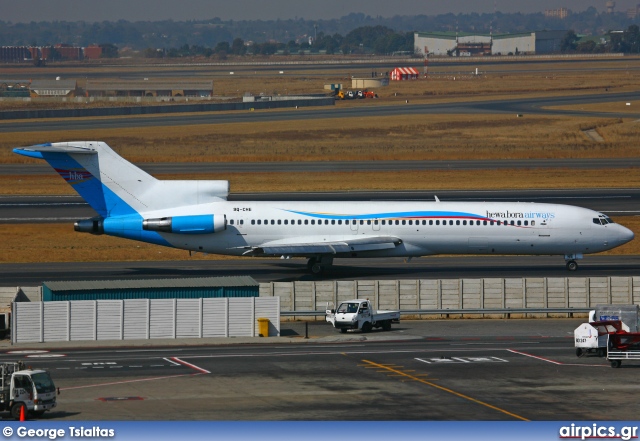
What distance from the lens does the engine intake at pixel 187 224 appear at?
187ft

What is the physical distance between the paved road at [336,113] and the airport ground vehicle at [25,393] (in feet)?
360

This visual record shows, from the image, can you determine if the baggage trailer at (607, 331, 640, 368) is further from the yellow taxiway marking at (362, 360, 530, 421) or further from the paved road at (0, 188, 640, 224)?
the paved road at (0, 188, 640, 224)

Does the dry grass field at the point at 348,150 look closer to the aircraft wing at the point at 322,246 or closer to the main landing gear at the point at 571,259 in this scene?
the main landing gear at the point at 571,259

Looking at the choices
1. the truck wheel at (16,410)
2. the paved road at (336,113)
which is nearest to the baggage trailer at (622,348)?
the truck wheel at (16,410)

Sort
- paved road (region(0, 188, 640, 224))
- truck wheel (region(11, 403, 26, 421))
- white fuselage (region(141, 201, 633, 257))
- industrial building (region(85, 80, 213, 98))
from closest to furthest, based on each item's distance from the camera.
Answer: truck wheel (region(11, 403, 26, 421)) → white fuselage (region(141, 201, 633, 257)) → paved road (region(0, 188, 640, 224)) → industrial building (region(85, 80, 213, 98))

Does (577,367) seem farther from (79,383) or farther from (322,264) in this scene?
(322,264)

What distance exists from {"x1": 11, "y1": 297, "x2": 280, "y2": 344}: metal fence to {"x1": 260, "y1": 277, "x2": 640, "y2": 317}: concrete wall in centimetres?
362

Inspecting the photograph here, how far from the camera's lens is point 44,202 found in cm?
8381

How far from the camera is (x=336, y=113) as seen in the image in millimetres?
157750

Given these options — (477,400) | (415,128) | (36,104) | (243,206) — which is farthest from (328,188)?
(36,104)

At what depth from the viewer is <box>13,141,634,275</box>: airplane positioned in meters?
57.4

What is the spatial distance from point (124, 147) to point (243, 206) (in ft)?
213
